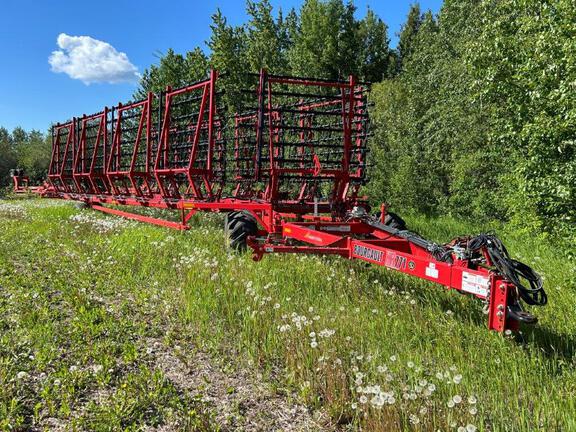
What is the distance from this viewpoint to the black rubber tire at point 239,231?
24.0 ft

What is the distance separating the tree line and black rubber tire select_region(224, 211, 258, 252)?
9.76ft

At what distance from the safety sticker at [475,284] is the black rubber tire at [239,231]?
13.8 ft

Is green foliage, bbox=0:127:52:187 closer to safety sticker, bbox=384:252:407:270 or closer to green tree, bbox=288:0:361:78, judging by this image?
green tree, bbox=288:0:361:78

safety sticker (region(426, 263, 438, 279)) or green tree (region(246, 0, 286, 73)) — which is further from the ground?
green tree (region(246, 0, 286, 73))

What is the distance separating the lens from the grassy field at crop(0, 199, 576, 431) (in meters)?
2.83

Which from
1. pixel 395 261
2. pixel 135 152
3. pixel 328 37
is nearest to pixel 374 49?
pixel 328 37

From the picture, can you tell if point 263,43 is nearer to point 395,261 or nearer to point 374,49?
point 374,49

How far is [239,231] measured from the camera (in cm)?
734

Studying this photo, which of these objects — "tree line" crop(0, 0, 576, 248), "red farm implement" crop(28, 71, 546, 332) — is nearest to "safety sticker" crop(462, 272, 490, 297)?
"red farm implement" crop(28, 71, 546, 332)

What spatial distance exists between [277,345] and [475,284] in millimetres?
1607

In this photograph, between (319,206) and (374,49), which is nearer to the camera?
(319,206)

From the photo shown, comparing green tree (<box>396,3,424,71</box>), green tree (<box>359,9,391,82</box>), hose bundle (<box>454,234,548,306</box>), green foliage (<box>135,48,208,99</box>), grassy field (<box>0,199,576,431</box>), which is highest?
green tree (<box>396,3,424,71</box>)

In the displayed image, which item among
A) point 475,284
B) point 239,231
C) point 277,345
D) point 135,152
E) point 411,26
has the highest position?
point 411,26

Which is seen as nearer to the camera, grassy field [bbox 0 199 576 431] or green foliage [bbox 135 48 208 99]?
grassy field [bbox 0 199 576 431]
